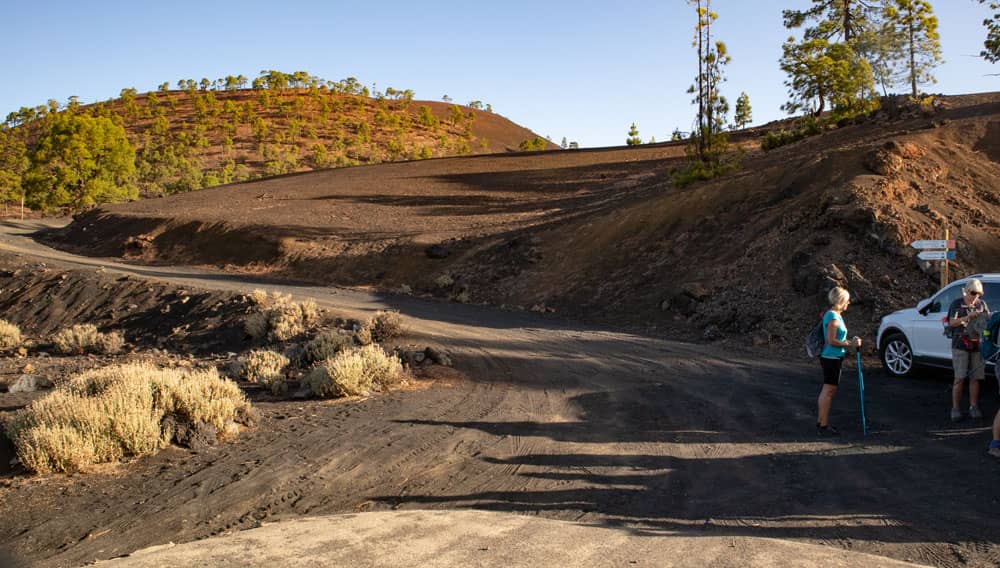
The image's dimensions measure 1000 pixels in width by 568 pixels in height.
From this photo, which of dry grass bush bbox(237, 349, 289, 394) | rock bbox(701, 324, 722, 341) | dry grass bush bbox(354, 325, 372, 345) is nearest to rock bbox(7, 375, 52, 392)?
dry grass bush bbox(237, 349, 289, 394)

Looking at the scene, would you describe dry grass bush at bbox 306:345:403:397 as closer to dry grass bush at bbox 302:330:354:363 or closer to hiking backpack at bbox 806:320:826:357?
dry grass bush at bbox 302:330:354:363

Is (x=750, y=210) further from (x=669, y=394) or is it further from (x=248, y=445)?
(x=248, y=445)

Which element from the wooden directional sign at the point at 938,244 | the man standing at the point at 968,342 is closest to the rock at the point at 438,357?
the man standing at the point at 968,342

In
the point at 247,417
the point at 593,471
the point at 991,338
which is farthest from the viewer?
the point at 247,417

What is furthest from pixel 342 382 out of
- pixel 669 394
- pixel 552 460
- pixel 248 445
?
pixel 669 394

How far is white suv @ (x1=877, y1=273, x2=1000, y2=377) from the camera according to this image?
10219mm

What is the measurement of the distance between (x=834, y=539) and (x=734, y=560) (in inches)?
44.1

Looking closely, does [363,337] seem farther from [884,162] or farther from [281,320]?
[884,162]

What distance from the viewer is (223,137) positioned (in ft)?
350

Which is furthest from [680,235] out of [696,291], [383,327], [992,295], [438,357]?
[992,295]

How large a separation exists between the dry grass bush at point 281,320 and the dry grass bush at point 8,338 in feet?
20.7

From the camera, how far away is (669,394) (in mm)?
10609

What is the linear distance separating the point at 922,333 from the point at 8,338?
20943mm

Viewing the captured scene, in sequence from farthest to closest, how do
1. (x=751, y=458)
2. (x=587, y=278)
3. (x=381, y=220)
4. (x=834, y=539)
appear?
(x=381, y=220) < (x=587, y=278) < (x=751, y=458) < (x=834, y=539)
